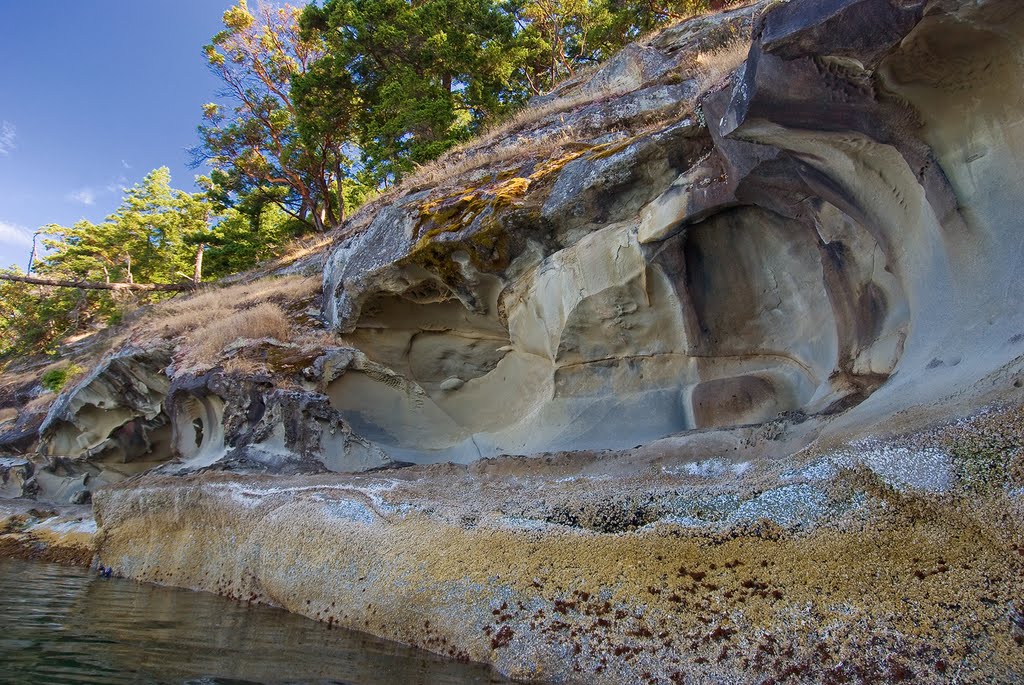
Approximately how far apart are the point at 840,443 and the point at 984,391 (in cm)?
91

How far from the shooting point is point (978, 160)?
4.64 metres

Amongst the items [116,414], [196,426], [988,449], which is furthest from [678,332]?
[116,414]

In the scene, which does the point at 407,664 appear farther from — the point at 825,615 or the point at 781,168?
the point at 781,168

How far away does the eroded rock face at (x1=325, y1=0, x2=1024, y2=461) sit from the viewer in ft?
14.9

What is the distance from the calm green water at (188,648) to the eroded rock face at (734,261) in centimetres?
387

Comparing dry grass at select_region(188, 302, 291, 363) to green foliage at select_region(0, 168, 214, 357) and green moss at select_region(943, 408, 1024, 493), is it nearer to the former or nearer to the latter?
green moss at select_region(943, 408, 1024, 493)

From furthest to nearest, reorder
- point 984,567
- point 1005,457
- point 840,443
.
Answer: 1. point 840,443
2. point 1005,457
3. point 984,567

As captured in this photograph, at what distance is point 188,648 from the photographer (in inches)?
174

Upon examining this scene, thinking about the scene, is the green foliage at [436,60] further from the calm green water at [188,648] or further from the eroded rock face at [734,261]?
the calm green water at [188,648]

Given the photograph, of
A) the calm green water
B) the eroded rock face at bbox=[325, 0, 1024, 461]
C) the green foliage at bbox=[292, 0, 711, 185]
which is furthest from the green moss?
the green foliage at bbox=[292, 0, 711, 185]

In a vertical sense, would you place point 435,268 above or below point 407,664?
above

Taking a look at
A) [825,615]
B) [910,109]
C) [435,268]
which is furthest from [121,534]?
[910,109]

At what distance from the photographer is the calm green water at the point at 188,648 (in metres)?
3.77

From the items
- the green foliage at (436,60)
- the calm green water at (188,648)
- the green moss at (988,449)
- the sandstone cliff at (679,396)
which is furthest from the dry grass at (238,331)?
the green moss at (988,449)
